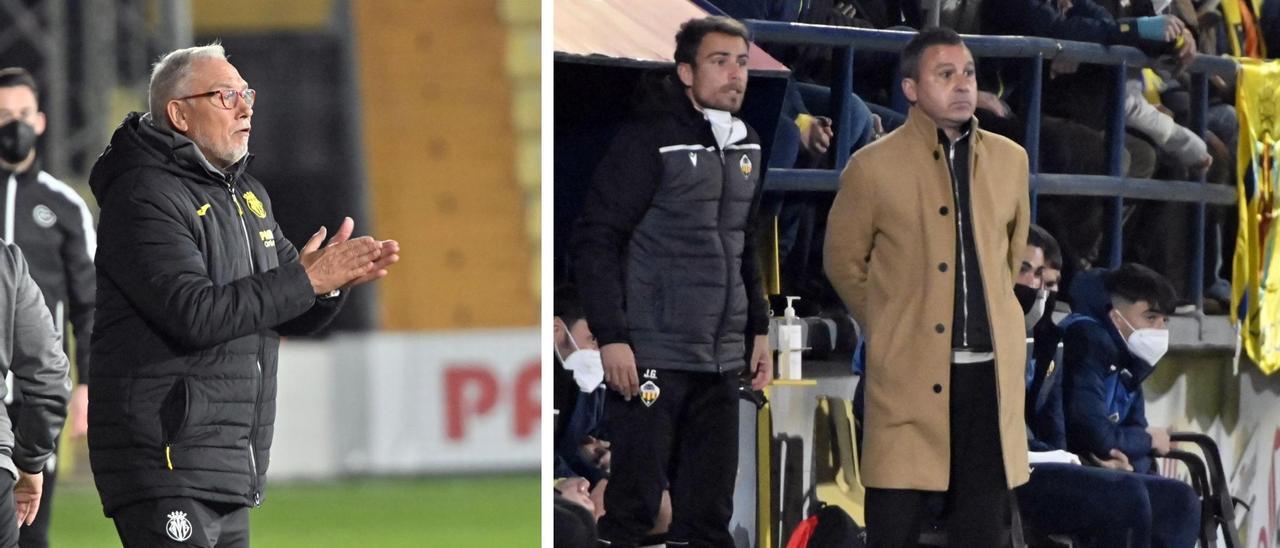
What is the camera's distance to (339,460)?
11.0m

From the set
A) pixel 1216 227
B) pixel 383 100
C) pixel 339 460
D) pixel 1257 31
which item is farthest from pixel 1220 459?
pixel 383 100

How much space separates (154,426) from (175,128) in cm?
52

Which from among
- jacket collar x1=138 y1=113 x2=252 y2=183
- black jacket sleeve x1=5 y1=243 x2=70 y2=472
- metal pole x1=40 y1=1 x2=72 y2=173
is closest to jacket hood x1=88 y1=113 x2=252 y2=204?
jacket collar x1=138 y1=113 x2=252 y2=183

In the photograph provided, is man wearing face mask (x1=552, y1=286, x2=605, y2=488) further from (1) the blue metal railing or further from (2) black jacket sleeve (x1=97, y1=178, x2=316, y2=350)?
(2) black jacket sleeve (x1=97, y1=178, x2=316, y2=350)

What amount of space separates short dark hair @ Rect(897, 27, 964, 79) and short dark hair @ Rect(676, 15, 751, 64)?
1.44 feet

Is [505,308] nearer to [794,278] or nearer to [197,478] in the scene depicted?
[794,278]

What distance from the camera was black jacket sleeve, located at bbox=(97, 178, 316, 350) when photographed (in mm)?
3588

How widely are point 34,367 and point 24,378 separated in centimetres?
3

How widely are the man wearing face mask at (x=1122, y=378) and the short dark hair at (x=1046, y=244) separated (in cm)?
9

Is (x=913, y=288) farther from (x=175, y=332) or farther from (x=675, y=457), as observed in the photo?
(x=175, y=332)

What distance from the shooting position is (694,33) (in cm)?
455

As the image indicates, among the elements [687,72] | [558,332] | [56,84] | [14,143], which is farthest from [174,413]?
[56,84]

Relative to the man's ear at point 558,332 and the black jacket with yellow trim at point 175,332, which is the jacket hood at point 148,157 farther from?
the man's ear at point 558,332

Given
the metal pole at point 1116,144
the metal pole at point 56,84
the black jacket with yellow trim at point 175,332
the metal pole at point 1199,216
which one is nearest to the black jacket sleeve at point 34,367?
the black jacket with yellow trim at point 175,332
